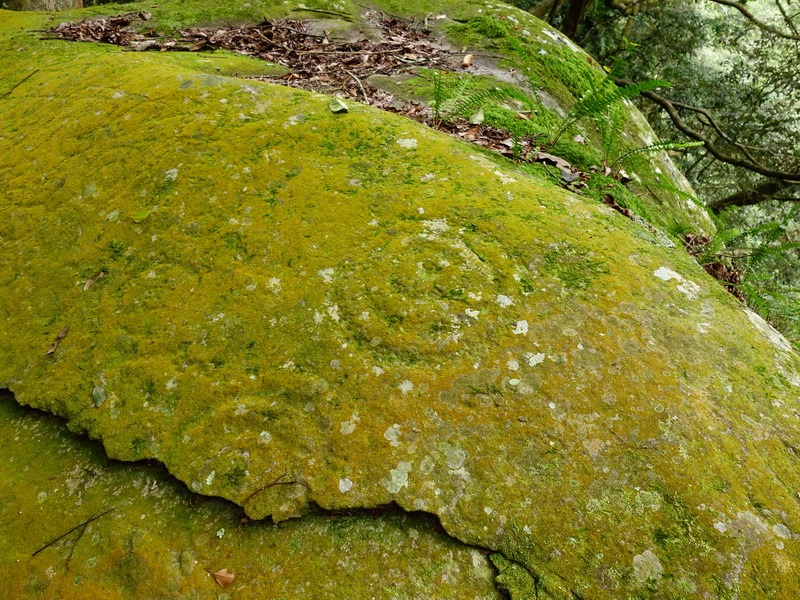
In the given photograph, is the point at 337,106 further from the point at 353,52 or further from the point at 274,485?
the point at 353,52

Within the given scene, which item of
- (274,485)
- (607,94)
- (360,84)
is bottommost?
(274,485)

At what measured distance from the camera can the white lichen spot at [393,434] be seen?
5.69ft

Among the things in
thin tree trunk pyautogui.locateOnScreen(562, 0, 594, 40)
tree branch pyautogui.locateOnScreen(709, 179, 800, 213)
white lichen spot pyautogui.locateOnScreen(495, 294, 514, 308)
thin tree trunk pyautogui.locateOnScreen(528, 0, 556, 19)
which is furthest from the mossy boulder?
thin tree trunk pyautogui.locateOnScreen(562, 0, 594, 40)

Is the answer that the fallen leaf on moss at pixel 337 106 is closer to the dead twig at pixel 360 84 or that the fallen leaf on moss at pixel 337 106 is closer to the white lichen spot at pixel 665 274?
the dead twig at pixel 360 84

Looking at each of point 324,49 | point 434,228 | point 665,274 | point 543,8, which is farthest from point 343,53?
point 543,8

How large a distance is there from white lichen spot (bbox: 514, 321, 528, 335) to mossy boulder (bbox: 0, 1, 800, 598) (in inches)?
0.4

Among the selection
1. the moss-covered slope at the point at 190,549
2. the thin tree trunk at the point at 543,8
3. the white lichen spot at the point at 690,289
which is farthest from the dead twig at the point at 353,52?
the thin tree trunk at the point at 543,8

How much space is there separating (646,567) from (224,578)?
1337 mm

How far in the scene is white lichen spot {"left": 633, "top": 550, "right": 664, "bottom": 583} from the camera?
1.43 m

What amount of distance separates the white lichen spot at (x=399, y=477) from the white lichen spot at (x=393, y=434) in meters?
0.07

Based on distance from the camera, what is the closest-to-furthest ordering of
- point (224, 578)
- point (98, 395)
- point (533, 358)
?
point (224, 578), point (533, 358), point (98, 395)

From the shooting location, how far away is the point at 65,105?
3.29m

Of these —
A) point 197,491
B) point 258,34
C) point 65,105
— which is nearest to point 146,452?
point 197,491

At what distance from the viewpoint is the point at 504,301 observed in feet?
6.70
